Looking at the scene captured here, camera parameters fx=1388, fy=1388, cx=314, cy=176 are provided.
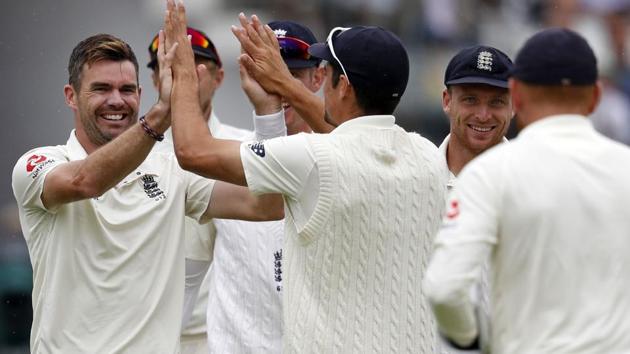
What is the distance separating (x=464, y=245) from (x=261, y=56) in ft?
5.92

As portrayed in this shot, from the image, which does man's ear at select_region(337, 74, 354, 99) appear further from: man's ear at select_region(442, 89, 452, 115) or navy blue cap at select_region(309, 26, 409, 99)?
man's ear at select_region(442, 89, 452, 115)

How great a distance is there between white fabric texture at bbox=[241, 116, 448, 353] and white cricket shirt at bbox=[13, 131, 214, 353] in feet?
2.62

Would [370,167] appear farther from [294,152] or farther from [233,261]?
[233,261]

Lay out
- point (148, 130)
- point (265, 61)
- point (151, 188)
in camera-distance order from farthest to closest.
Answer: point (151, 188)
point (265, 61)
point (148, 130)

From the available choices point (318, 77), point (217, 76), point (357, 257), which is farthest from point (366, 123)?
point (217, 76)

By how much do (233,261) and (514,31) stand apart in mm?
6415

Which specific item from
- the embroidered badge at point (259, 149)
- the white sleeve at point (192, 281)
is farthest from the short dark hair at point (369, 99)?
the white sleeve at point (192, 281)

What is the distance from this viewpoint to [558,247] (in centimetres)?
401

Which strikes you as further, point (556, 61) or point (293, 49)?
point (293, 49)

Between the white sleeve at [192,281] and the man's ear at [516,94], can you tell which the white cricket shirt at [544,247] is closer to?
the man's ear at [516,94]

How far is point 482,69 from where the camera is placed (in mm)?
6215

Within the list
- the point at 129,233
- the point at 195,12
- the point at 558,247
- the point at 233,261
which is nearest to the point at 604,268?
the point at 558,247

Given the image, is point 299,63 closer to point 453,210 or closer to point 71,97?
point 71,97

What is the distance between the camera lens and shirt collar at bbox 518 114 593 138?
4.13 m
